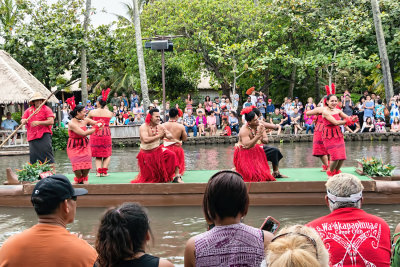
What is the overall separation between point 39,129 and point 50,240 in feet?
20.5

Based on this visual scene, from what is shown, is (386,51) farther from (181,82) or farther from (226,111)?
(181,82)

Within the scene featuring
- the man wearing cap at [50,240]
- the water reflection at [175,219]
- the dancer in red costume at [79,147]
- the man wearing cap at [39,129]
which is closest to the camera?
the man wearing cap at [50,240]

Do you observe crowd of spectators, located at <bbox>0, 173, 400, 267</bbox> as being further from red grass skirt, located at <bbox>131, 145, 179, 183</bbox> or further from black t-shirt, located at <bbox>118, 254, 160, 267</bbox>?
red grass skirt, located at <bbox>131, 145, 179, 183</bbox>

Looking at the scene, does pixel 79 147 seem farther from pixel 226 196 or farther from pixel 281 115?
pixel 281 115

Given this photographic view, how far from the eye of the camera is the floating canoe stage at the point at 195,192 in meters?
7.02

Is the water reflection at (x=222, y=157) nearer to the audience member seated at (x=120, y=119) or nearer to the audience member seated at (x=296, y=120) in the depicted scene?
the audience member seated at (x=296, y=120)

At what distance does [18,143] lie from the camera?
59.8 ft

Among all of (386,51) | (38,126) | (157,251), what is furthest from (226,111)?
(157,251)

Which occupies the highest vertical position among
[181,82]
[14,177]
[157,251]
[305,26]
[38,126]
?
[305,26]

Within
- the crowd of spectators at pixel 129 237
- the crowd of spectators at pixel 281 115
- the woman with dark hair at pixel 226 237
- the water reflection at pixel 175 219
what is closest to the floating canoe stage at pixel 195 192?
the water reflection at pixel 175 219

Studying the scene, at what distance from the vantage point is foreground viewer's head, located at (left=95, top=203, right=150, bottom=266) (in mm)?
2352

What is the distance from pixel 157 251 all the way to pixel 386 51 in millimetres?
14558

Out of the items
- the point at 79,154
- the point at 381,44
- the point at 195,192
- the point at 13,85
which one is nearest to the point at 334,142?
the point at 195,192

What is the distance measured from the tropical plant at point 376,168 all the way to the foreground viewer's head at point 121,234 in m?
5.77
